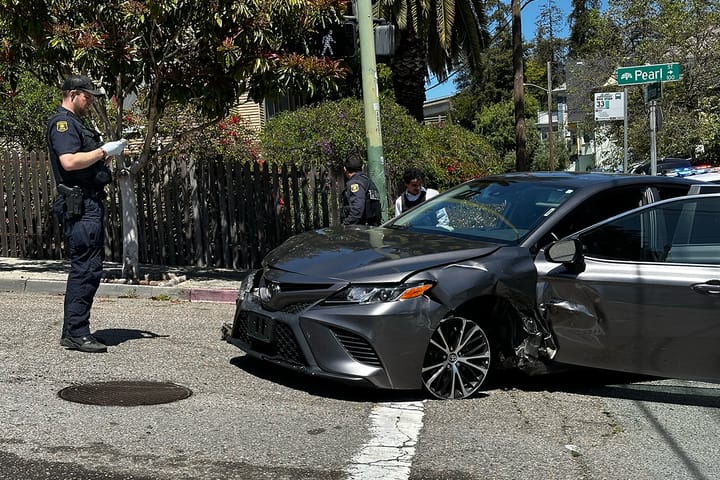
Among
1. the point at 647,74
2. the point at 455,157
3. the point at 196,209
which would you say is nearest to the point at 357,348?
the point at 196,209

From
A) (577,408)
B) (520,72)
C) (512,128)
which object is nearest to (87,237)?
(577,408)

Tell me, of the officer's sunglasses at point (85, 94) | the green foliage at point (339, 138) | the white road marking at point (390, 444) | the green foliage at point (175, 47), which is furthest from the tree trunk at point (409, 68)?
the white road marking at point (390, 444)

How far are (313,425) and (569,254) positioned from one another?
2069 millimetres

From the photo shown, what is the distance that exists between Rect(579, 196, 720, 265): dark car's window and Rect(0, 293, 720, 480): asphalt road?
106cm

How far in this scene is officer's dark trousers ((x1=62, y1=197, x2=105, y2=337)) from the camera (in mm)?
6582

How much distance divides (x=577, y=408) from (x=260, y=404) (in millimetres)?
2124

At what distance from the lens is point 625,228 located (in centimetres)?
603

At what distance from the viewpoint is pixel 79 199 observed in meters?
6.52

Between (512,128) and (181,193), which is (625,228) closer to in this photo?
(181,193)

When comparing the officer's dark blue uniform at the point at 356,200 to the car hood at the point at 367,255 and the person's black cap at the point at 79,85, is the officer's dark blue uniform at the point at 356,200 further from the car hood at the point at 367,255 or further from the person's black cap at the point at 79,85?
the person's black cap at the point at 79,85

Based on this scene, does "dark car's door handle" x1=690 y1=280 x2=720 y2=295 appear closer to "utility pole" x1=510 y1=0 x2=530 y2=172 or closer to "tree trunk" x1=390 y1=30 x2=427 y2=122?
"tree trunk" x1=390 y1=30 x2=427 y2=122

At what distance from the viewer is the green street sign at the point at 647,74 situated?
13336mm

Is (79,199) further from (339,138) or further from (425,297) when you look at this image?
(339,138)

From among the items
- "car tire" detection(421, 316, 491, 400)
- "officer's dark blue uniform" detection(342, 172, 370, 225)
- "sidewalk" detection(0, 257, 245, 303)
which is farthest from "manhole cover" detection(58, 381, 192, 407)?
"sidewalk" detection(0, 257, 245, 303)
